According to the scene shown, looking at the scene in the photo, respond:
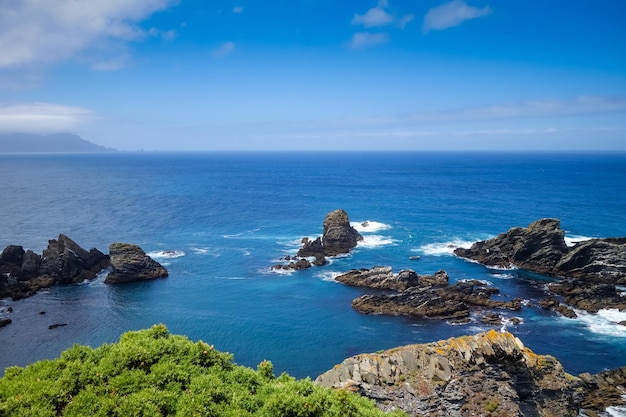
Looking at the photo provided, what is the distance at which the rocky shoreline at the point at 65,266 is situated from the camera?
6988 cm

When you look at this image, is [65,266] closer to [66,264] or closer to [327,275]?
[66,264]

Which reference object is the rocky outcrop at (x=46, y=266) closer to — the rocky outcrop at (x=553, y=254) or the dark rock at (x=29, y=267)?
the dark rock at (x=29, y=267)

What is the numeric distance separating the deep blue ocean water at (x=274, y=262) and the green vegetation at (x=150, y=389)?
1091 inches

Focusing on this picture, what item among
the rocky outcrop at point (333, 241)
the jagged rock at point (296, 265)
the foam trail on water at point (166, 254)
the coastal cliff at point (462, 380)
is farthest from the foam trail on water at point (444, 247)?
the coastal cliff at point (462, 380)

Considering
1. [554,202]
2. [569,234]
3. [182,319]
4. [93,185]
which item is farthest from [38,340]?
[93,185]

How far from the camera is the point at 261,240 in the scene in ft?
310

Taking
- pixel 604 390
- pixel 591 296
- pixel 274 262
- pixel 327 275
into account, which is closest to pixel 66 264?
pixel 274 262

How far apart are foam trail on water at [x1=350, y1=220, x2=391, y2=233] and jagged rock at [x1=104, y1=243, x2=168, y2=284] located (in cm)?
4838

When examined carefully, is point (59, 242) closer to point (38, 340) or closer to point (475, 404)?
point (38, 340)

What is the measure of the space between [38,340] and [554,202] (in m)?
139

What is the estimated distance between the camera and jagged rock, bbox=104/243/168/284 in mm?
70625

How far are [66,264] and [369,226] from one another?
6590 centimetres

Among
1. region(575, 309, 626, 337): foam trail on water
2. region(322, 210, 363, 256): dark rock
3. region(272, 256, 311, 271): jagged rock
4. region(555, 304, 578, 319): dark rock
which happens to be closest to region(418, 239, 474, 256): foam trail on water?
region(322, 210, 363, 256): dark rock

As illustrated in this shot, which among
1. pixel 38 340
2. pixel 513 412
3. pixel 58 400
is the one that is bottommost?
pixel 38 340
